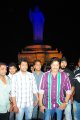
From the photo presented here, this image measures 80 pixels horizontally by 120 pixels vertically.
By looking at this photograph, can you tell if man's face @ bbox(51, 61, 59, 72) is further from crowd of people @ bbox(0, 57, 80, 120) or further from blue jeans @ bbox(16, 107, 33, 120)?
blue jeans @ bbox(16, 107, 33, 120)

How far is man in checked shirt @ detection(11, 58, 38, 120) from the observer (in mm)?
5738

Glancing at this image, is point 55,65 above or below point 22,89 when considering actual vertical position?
above

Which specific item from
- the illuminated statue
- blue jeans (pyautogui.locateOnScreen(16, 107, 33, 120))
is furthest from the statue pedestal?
blue jeans (pyautogui.locateOnScreen(16, 107, 33, 120))

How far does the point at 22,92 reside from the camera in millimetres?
5758

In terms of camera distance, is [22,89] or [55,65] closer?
[55,65]

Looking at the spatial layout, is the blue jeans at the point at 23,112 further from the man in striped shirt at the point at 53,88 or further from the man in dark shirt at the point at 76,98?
the man in dark shirt at the point at 76,98

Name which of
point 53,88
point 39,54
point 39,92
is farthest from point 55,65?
point 39,54

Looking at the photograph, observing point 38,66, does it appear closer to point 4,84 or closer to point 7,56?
point 4,84

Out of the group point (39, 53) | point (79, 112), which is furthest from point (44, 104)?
point (39, 53)

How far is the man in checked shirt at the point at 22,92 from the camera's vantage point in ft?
Result: 18.8

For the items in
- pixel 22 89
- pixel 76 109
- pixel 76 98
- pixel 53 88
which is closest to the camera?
pixel 53 88

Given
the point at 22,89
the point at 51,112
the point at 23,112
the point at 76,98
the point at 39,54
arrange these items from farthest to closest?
the point at 39,54, the point at 76,98, the point at 23,112, the point at 22,89, the point at 51,112

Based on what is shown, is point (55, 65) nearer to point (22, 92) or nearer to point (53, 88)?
point (53, 88)

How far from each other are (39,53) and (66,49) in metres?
15.5
